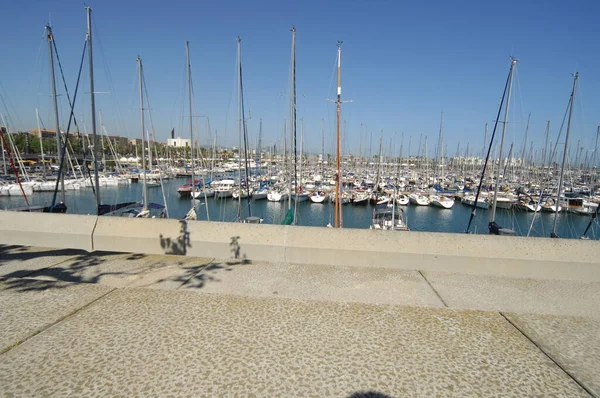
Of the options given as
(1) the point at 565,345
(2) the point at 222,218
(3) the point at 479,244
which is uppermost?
(3) the point at 479,244

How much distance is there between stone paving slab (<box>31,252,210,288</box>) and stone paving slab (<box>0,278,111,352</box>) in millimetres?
318

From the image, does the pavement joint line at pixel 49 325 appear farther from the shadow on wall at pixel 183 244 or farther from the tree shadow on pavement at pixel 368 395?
the tree shadow on pavement at pixel 368 395

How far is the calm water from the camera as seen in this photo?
39.0m

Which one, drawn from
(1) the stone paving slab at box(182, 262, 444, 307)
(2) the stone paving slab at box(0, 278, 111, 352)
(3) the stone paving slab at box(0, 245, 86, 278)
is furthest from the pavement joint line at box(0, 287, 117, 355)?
(3) the stone paving slab at box(0, 245, 86, 278)

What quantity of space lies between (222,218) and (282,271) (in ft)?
119

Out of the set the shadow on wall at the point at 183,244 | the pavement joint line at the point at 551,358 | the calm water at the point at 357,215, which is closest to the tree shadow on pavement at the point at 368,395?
the pavement joint line at the point at 551,358

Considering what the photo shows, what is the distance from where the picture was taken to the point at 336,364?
3008 mm

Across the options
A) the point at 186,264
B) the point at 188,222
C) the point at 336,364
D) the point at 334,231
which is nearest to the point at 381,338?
the point at 336,364

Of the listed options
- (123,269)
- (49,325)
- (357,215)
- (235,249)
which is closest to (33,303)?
(49,325)

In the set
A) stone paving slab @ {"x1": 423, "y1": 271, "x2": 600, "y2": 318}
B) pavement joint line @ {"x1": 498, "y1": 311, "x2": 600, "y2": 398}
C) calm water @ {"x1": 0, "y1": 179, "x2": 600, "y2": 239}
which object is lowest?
calm water @ {"x1": 0, "y1": 179, "x2": 600, "y2": 239}

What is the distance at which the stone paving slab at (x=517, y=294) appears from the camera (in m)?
4.35

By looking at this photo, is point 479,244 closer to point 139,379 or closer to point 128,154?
point 139,379

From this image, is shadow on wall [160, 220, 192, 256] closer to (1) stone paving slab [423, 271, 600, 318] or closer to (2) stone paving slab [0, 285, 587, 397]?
(2) stone paving slab [0, 285, 587, 397]

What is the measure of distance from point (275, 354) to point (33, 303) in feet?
10.4
